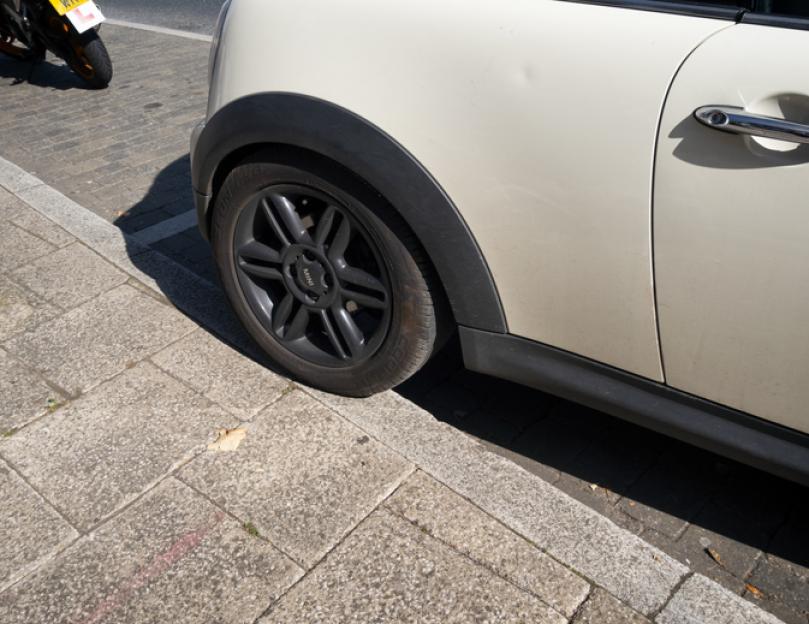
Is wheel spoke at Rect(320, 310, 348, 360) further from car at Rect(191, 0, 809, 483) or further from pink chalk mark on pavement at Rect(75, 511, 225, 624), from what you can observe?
pink chalk mark on pavement at Rect(75, 511, 225, 624)

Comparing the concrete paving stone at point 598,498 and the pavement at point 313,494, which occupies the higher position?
the pavement at point 313,494

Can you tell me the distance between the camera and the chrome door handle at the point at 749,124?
1.87 m

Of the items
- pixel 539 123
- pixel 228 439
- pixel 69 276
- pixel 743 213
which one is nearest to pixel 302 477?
pixel 228 439

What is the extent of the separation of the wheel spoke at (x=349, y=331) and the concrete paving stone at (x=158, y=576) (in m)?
0.70

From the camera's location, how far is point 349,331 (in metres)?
3.00

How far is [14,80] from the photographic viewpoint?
7594mm

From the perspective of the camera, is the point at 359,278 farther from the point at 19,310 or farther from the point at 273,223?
the point at 19,310

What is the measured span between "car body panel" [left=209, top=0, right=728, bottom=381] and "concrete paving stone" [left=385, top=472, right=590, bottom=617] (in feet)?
1.81

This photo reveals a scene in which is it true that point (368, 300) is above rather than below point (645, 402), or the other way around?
above

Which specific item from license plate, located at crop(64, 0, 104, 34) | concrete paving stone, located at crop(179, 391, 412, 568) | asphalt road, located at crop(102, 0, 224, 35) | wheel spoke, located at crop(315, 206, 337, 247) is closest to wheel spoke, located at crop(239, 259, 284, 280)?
wheel spoke, located at crop(315, 206, 337, 247)

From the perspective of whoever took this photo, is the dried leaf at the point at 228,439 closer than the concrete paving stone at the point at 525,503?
No

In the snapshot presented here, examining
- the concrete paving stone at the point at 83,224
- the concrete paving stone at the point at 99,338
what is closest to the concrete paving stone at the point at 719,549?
the concrete paving stone at the point at 99,338

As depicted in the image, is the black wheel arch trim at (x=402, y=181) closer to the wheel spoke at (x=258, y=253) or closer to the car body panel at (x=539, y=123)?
the car body panel at (x=539, y=123)

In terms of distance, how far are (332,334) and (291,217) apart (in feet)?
1.37
